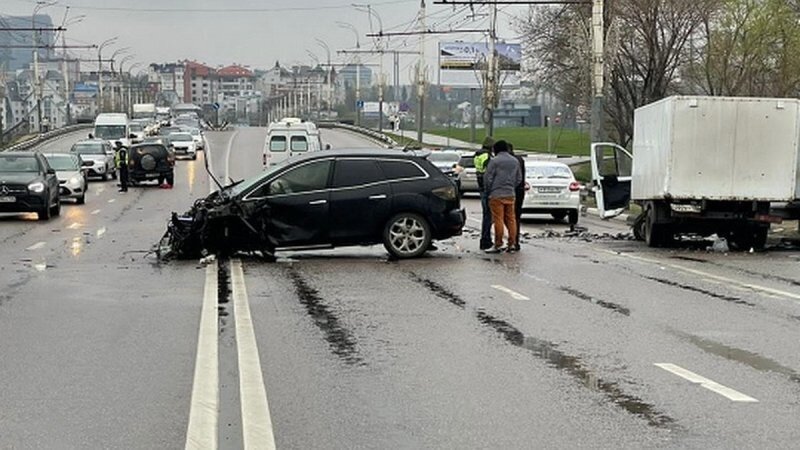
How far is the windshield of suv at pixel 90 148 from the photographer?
49.6 m

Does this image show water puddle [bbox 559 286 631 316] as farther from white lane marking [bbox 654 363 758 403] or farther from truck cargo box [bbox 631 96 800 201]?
truck cargo box [bbox 631 96 800 201]

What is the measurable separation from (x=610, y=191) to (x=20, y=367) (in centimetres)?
1602

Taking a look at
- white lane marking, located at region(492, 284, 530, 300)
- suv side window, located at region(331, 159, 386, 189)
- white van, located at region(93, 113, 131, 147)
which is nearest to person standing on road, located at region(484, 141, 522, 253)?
suv side window, located at region(331, 159, 386, 189)

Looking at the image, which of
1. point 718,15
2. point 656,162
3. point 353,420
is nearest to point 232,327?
point 353,420

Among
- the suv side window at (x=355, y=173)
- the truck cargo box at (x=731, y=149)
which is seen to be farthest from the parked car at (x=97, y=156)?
the truck cargo box at (x=731, y=149)

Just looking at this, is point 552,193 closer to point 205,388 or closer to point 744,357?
point 744,357

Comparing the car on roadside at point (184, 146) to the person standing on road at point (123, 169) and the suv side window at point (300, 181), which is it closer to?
the person standing on road at point (123, 169)

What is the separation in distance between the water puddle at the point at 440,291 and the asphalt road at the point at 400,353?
0.04 meters

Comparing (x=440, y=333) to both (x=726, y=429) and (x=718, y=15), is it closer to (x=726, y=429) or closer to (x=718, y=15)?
(x=726, y=429)

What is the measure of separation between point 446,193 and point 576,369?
8728 millimetres

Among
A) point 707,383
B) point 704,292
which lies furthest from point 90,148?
point 707,383

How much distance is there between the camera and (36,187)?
2623cm

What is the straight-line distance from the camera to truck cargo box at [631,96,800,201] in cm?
1880

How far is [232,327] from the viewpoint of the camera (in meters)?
10.5
